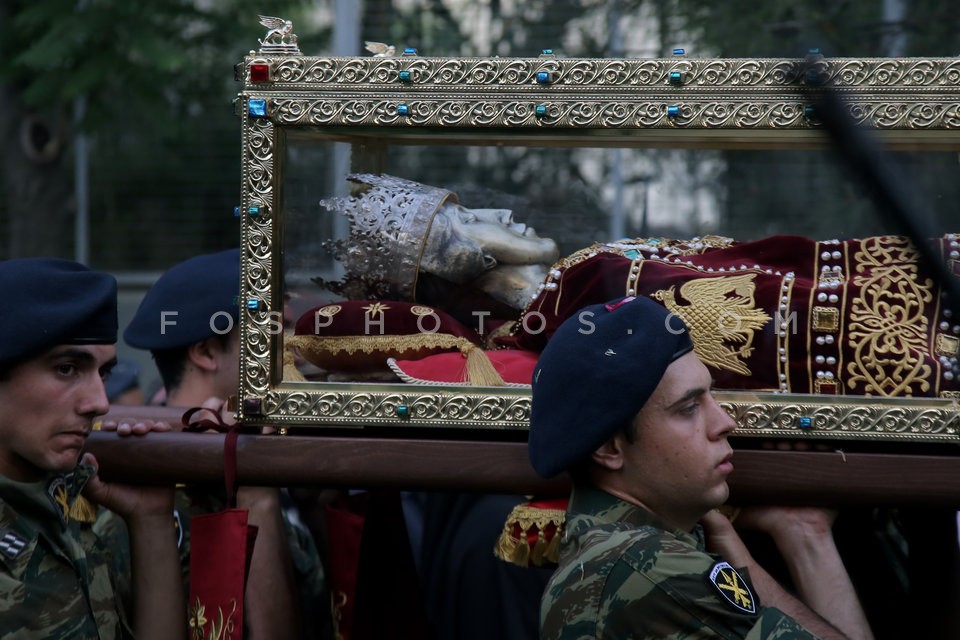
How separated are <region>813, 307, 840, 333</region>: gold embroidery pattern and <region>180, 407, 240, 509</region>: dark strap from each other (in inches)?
48.3

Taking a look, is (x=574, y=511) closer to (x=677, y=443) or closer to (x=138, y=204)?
(x=677, y=443)

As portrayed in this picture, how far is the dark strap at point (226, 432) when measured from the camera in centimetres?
248

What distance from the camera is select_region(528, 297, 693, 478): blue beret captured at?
6.64 ft

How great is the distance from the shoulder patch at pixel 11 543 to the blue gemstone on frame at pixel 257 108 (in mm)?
970

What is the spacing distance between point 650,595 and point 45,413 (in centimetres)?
122

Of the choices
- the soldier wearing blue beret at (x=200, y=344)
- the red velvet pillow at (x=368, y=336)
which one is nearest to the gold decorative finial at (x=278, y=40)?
the red velvet pillow at (x=368, y=336)

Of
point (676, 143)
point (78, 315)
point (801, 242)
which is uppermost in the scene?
point (676, 143)

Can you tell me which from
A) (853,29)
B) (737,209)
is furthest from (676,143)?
(853,29)

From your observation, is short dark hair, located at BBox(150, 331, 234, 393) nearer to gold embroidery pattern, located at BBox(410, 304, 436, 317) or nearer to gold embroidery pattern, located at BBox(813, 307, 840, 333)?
gold embroidery pattern, located at BBox(410, 304, 436, 317)

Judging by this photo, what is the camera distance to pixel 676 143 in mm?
2686

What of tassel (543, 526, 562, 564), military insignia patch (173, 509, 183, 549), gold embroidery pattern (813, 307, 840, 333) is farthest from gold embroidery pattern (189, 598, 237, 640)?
gold embroidery pattern (813, 307, 840, 333)

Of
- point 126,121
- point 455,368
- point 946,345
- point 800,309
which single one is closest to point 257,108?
point 455,368

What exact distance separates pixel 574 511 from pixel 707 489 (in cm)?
24

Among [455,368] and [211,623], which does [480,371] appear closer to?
[455,368]
